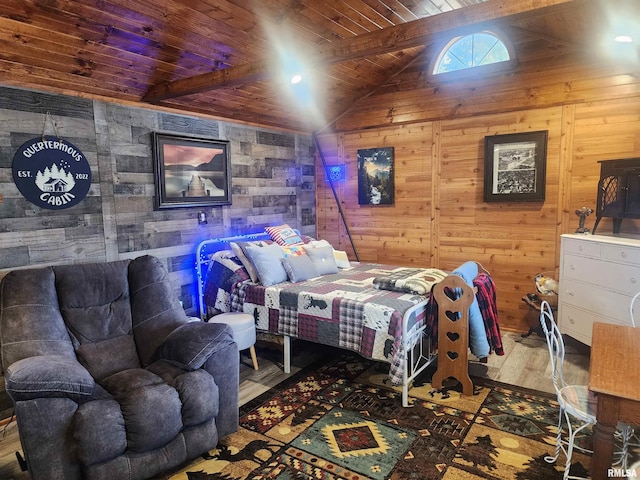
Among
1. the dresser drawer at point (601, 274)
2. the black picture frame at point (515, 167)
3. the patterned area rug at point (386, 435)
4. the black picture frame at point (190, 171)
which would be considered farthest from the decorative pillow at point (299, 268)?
the dresser drawer at point (601, 274)

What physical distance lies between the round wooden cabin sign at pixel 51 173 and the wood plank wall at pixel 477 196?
3153 millimetres

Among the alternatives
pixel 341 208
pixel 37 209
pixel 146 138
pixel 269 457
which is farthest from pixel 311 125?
pixel 269 457

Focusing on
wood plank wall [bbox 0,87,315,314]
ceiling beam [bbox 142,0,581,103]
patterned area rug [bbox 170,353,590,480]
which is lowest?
patterned area rug [bbox 170,353,590,480]

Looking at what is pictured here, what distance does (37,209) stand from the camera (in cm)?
296

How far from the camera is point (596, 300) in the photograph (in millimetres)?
3453

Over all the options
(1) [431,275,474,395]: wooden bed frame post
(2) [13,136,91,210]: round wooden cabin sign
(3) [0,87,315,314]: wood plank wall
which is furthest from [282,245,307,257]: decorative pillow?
(2) [13,136,91,210]: round wooden cabin sign

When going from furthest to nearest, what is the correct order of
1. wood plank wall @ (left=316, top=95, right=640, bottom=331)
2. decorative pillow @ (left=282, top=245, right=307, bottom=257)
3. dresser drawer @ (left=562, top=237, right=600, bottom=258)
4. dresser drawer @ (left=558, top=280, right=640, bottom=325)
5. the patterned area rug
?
decorative pillow @ (left=282, top=245, right=307, bottom=257)
wood plank wall @ (left=316, top=95, right=640, bottom=331)
dresser drawer @ (left=562, top=237, right=600, bottom=258)
dresser drawer @ (left=558, top=280, right=640, bottom=325)
the patterned area rug

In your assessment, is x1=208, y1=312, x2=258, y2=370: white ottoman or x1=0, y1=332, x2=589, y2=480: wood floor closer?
x1=0, y1=332, x2=589, y2=480: wood floor

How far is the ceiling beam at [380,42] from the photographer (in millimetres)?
2002

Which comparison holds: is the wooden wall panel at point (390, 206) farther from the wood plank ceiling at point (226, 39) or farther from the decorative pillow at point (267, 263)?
→ the decorative pillow at point (267, 263)

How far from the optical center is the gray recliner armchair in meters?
1.91

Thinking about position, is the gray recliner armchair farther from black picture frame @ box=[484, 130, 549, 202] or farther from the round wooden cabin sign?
black picture frame @ box=[484, 130, 549, 202]

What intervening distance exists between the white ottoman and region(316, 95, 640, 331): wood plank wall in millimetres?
2365

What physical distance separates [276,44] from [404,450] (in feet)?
10.2
